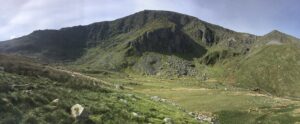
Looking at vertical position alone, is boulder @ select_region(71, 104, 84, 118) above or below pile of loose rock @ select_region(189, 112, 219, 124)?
above

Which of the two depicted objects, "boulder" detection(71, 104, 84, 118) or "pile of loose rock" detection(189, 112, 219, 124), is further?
"pile of loose rock" detection(189, 112, 219, 124)

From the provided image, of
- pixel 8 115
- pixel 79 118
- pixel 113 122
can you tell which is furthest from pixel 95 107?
pixel 8 115

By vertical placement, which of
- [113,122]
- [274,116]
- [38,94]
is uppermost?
[38,94]

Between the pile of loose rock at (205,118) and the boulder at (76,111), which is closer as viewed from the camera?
the boulder at (76,111)

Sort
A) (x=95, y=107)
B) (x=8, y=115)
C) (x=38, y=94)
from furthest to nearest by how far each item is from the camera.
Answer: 1. (x=95, y=107)
2. (x=38, y=94)
3. (x=8, y=115)

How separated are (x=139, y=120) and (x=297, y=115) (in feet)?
128

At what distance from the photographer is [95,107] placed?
36812 millimetres

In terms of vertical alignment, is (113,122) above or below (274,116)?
above

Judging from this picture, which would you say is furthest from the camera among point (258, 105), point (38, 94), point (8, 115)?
point (258, 105)

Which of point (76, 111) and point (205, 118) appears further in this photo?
point (205, 118)

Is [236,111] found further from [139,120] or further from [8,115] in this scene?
[8,115]

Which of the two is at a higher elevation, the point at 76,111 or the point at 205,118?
Answer: the point at 76,111

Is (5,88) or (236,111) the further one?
(236,111)

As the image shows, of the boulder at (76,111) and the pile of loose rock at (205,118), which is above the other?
the boulder at (76,111)
